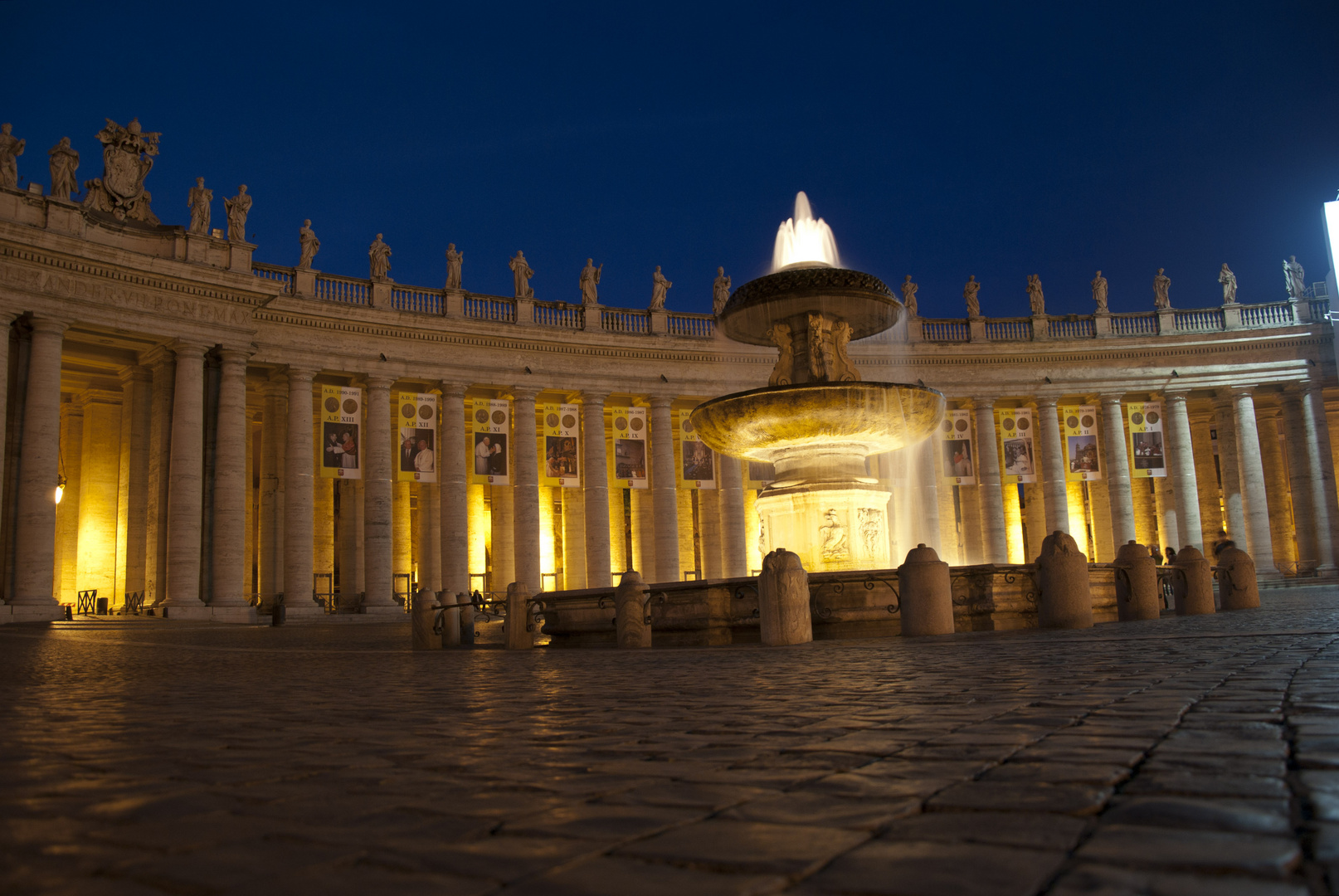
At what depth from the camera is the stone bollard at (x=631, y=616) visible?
47.1 feet

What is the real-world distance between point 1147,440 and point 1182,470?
210cm

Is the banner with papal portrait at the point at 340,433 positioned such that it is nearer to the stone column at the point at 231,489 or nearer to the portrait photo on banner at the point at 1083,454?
the stone column at the point at 231,489

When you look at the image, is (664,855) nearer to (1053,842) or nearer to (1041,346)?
(1053,842)

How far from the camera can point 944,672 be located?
7930 millimetres

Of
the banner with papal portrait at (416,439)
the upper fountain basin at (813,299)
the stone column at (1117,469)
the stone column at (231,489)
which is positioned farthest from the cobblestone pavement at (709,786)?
the stone column at (1117,469)

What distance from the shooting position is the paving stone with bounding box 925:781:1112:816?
290 centimetres

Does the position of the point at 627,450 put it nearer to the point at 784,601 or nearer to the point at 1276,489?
the point at 784,601

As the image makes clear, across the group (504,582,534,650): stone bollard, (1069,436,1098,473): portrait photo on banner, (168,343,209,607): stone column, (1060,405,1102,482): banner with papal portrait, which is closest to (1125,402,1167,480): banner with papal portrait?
(1060,405,1102,482): banner with papal portrait

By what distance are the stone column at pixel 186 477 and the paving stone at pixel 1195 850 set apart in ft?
103

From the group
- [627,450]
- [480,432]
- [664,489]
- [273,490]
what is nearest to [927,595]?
[480,432]

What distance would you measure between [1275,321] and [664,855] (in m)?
50.8

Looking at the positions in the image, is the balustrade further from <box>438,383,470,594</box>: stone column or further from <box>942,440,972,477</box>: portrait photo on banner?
<box>942,440,972,477</box>: portrait photo on banner

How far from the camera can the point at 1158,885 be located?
2158 millimetres

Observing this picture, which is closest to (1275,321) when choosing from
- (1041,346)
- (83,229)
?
(1041,346)
